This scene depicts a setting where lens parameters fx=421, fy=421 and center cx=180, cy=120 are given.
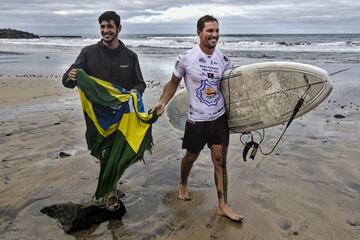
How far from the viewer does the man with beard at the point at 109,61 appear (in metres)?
4.06

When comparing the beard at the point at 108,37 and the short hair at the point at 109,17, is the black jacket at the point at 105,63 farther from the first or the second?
the short hair at the point at 109,17

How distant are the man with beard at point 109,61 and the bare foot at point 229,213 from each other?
1.03m

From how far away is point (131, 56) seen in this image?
14.3 feet

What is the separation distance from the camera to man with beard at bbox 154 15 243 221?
4102 millimetres

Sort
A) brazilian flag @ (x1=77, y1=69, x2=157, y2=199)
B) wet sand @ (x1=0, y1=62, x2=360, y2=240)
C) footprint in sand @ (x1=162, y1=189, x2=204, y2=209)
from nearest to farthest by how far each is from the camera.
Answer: wet sand @ (x1=0, y1=62, x2=360, y2=240), brazilian flag @ (x1=77, y1=69, x2=157, y2=199), footprint in sand @ (x1=162, y1=189, x2=204, y2=209)

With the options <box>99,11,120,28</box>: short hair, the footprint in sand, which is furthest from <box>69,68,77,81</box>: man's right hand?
the footprint in sand

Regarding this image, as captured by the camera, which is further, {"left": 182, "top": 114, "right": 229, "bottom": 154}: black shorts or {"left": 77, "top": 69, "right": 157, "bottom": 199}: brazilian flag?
{"left": 182, "top": 114, "right": 229, "bottom": 154}: black shorts

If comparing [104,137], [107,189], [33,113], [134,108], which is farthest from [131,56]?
[33,113]

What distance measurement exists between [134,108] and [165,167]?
1745mm

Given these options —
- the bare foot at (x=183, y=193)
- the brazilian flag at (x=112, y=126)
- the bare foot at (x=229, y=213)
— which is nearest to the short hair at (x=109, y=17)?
the brazilian flag at (x=112, y=126)

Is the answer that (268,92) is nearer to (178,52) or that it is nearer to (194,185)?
(194,185)

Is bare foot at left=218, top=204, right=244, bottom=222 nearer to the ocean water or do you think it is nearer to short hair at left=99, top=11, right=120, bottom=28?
short hair at left=99, top=11, right=120, bottom=28

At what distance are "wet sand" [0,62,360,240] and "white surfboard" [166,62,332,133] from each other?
89cm

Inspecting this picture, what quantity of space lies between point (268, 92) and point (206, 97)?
795mm
